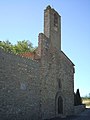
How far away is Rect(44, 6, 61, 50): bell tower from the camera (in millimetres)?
26703

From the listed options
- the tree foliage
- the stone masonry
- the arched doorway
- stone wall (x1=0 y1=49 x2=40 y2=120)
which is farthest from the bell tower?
the tree foliage

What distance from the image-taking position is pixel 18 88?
19953 mm

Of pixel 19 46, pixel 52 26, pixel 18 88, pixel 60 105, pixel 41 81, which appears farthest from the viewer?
pixel 19 46

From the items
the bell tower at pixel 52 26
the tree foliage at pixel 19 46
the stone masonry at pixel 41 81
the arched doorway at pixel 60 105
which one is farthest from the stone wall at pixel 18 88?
the tree foliage at pixel 19 46

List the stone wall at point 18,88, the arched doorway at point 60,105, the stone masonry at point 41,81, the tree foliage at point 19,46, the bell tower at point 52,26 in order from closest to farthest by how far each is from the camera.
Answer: the stone wall at point 18,88 < the stone masonry at point 41,81 < the bell tower at point 52,26 < the arched doorway at point 60,105 < the tree foliage at point 19,46

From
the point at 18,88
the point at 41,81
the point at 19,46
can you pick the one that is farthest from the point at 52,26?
the point at 19,46

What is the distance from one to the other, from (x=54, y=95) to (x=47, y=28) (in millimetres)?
7241

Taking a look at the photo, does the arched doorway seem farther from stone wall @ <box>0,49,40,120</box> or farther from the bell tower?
the bell tower

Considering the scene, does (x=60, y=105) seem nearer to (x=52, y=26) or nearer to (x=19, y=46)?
(x=52, y=26)

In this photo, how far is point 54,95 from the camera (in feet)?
86.2

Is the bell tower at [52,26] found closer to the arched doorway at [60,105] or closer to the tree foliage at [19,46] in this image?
the arched doorway at [60,105]

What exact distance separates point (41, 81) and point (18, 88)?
4295mm

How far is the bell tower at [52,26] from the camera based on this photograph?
2670cm

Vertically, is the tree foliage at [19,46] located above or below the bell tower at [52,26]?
above
